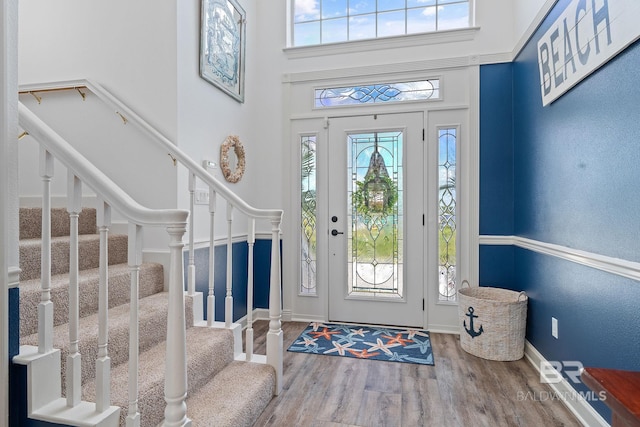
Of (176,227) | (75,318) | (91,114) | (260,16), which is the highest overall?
(260,16)

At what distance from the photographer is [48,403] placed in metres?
1.30

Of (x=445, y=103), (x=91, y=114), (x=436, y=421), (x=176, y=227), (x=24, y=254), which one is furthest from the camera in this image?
(x=445, y=103)

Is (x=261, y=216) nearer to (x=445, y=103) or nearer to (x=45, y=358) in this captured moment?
(x=45, y=358)

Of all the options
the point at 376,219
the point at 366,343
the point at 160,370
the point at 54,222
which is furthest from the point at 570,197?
the point at 54,222

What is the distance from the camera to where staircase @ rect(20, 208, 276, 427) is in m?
1.50

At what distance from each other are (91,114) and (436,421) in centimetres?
289

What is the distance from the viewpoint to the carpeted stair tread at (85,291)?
150 centimetres

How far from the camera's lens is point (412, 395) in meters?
2.14

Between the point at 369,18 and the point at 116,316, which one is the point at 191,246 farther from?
the point at 369,18

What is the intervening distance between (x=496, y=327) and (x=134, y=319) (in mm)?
2387

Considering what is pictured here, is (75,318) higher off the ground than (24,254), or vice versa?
(24,254)

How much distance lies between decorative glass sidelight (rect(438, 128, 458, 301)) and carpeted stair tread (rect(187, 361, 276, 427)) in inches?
74.1

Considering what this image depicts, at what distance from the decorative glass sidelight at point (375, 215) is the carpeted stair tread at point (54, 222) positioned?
6.89 feet

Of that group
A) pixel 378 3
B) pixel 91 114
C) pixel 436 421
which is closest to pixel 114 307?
pixel 91 114
